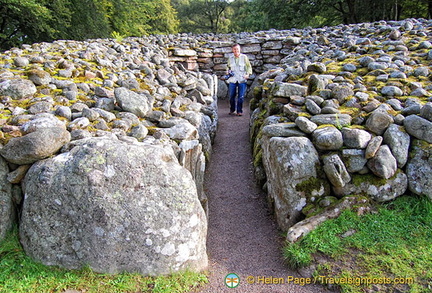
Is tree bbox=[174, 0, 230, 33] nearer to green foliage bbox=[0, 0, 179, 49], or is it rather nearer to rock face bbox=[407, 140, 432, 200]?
green foliage bbox=[0, 0, 179, 49]

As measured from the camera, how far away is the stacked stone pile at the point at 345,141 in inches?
169

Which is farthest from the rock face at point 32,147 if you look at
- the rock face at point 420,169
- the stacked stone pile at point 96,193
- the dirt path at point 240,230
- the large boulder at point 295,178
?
the rock face at point 420,169

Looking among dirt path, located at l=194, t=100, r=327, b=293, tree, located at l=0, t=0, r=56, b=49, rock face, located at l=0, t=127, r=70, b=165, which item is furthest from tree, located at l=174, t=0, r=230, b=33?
rock face, located at l=0, t=127, r=70, b=165

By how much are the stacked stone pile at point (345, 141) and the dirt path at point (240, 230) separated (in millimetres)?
382

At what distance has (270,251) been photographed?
4.34m

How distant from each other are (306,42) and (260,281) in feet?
34.9

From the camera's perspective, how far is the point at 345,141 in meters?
4.51

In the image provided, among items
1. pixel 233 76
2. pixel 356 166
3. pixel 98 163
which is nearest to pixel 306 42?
pixel 233 76

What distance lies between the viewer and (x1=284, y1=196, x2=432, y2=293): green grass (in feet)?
11.2

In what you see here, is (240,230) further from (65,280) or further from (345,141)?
(65,280)

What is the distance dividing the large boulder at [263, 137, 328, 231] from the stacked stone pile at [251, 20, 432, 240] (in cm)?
1

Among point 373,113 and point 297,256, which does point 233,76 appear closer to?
point 373,113

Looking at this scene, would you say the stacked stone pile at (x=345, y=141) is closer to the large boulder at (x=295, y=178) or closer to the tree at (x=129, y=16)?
the large boulder at (x=295, y=178)

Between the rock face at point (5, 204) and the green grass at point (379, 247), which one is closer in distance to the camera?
the green grass at point (379, 247)
